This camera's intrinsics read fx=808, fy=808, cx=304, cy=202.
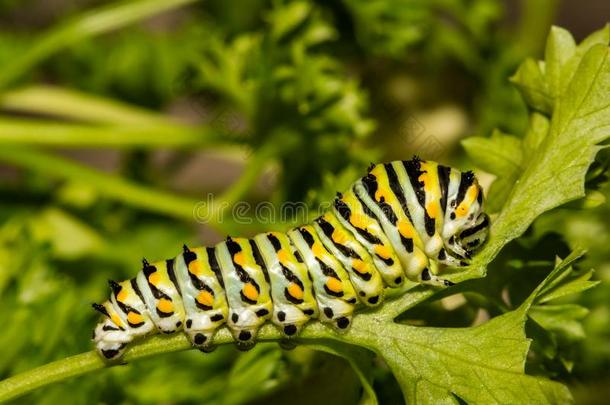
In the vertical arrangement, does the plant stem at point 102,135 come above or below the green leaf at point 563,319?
above

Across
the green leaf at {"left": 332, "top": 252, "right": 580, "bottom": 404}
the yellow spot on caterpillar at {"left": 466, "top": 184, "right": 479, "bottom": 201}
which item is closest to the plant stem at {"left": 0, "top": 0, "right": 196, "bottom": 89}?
the yellow spot on caterpillar at {"left": 466, "top": 184, "right": 479, "bottom": 201}

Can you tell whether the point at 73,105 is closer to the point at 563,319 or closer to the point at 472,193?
the point at 472,193

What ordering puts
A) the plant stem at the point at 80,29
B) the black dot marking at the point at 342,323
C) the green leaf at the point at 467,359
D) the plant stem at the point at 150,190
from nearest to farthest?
the green leaf at the point at 467,359 → the black dot marking at the point at 342,323 → the plant stem at the point at 150,190 → the plant stem at the point at 80,29

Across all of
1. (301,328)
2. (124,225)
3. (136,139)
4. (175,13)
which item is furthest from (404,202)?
(175,13)

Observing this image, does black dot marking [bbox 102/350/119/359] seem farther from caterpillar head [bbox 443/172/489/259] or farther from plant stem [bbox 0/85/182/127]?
plant stem [bbox 0/85/182/127]

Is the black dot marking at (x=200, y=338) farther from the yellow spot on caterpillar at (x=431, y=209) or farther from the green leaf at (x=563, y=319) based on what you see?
the green leaf at (x=563, y=319)

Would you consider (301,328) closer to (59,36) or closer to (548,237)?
(548,237)

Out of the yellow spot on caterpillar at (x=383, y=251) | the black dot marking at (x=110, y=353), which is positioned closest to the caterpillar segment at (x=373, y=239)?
the yellow spot on caterpillar at (x=383, y=251)
